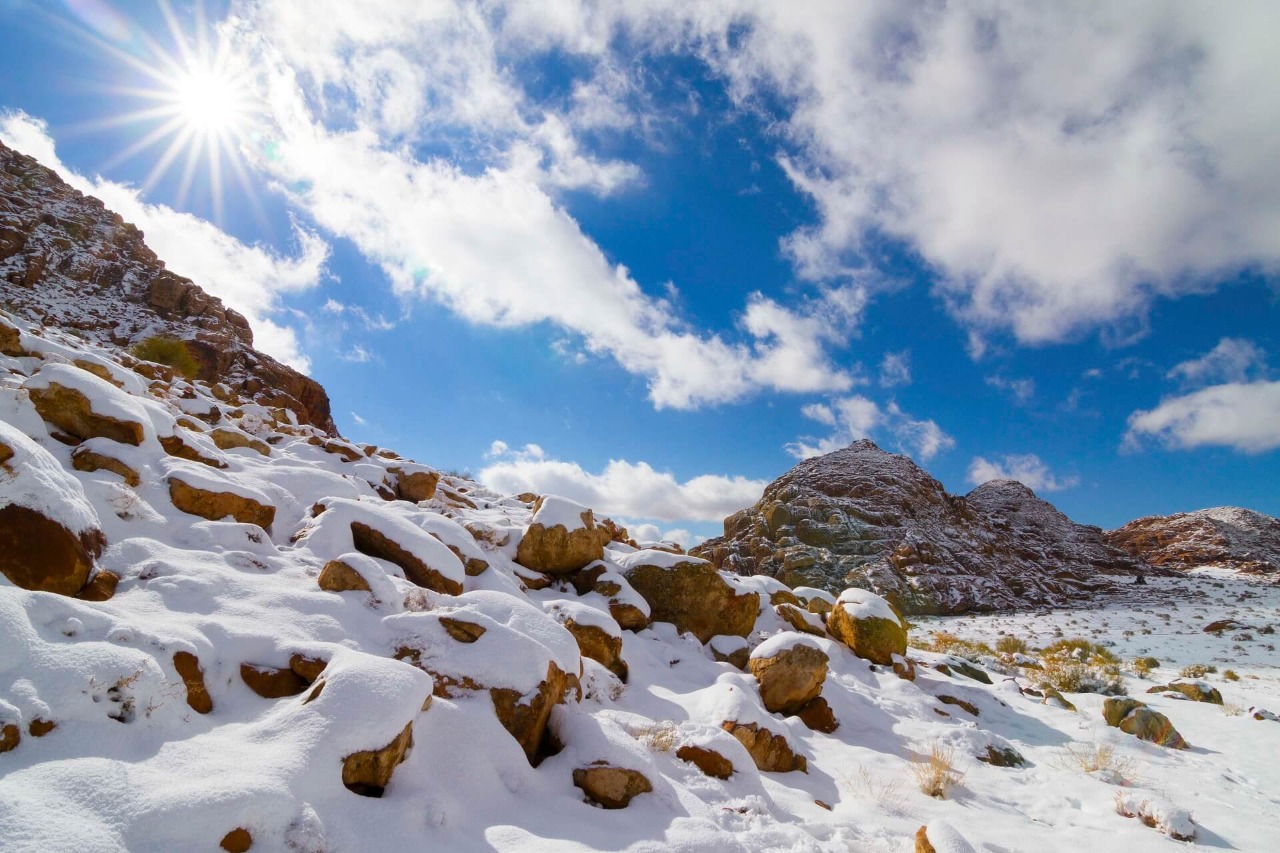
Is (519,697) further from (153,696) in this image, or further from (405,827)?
(153,696)

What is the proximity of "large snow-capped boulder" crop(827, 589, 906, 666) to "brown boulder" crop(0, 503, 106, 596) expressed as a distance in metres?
12.8

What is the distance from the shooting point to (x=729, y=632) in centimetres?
1130

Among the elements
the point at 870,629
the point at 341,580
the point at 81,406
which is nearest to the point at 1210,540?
the point at 870,629

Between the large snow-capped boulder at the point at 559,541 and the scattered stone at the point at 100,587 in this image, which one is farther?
the large snow-capped boulder at the point at 559,541

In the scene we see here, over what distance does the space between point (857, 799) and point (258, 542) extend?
24.6ft

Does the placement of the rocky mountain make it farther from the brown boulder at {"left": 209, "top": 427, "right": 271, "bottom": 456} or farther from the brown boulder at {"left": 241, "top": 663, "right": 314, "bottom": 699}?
the brown boulder at {"left": 241, "top": 663, "right": 314, "bottom": 699}

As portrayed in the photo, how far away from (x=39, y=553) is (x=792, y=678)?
905 cm

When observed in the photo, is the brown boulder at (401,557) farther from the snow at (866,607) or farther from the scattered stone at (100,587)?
the snow at (866,607)

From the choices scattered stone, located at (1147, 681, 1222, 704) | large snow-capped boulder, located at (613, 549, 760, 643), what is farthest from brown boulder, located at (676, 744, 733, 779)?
scattered stone, located at (1147, 681, 1222, 704)

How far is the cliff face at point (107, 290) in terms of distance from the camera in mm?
33500

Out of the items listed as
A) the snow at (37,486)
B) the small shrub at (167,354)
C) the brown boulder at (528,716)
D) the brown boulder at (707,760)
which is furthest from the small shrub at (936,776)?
the small shrub at (167,354)

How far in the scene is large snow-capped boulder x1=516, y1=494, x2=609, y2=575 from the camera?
34.8 ft

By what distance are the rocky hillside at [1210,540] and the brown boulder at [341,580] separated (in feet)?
231

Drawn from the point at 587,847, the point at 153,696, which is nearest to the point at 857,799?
the point at 587,847
